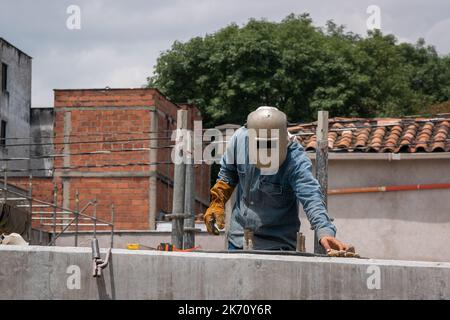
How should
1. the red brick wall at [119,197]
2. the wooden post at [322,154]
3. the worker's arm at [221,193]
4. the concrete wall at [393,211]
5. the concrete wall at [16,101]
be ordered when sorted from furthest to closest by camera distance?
the concrete wall at [16,101]
the red brick wall at [119,197]
the concrete wall at [393,211]
the wooden post at [322,154]
the worker's arm at [221,193]

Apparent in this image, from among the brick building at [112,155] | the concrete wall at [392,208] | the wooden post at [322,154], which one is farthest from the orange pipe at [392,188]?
the brick building at [112,155]

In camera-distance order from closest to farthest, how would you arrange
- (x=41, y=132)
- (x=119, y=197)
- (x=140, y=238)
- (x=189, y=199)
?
(x=189, y=199)
(x=140, y=238)
(x=119, y=197)
(x=41, y=132)

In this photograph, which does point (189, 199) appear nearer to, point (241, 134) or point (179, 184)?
point (179, 184)

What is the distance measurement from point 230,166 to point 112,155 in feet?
117

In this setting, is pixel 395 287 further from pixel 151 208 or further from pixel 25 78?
pixel 25 78

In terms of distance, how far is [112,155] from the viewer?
147ft

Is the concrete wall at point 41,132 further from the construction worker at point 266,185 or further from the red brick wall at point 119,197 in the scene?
the construction worker at point 266,185

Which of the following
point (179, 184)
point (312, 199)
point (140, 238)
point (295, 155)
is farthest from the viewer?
point (140, 238)

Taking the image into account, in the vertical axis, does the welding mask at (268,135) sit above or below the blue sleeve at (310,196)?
above

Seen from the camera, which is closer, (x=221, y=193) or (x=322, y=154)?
(x=221, y=193)

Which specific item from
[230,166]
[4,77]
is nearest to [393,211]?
[230,166]

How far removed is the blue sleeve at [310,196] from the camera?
8.25 meters

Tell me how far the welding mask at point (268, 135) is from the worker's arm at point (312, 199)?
14cm
